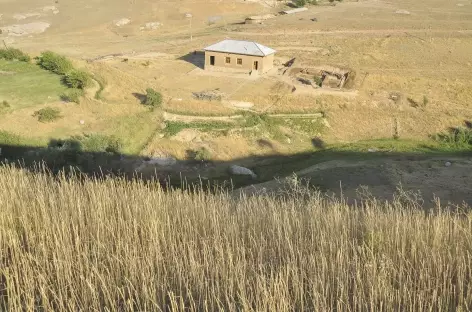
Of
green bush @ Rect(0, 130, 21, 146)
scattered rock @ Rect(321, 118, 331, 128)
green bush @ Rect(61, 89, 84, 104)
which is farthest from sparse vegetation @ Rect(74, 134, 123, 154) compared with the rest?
scattered rock @ Rect(321, 118, 331, 128)

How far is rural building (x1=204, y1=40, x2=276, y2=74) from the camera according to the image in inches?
1350

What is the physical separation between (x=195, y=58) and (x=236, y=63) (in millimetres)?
5762

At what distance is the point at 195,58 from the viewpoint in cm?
3947

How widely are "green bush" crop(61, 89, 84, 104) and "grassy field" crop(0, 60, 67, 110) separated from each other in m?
0.33

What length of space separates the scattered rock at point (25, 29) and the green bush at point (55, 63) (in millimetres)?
18480

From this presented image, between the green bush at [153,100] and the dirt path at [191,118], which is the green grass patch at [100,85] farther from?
the dirt path at [191,118]

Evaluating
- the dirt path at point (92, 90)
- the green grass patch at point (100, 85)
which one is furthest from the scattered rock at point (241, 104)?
the dirt path at point (92, 90)

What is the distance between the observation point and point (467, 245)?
6.49 m

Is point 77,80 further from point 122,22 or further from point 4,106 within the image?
point 122,22

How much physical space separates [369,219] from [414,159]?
16.0 meters

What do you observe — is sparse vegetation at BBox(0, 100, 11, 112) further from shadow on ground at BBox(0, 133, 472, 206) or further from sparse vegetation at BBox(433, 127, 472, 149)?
sparse vegetation at BBox(433, 127, 472, 149)

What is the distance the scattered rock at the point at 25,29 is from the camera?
47.3m

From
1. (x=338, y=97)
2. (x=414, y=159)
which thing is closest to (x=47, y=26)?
(x=338, y=97)

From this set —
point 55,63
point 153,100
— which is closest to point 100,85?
point 55,63
